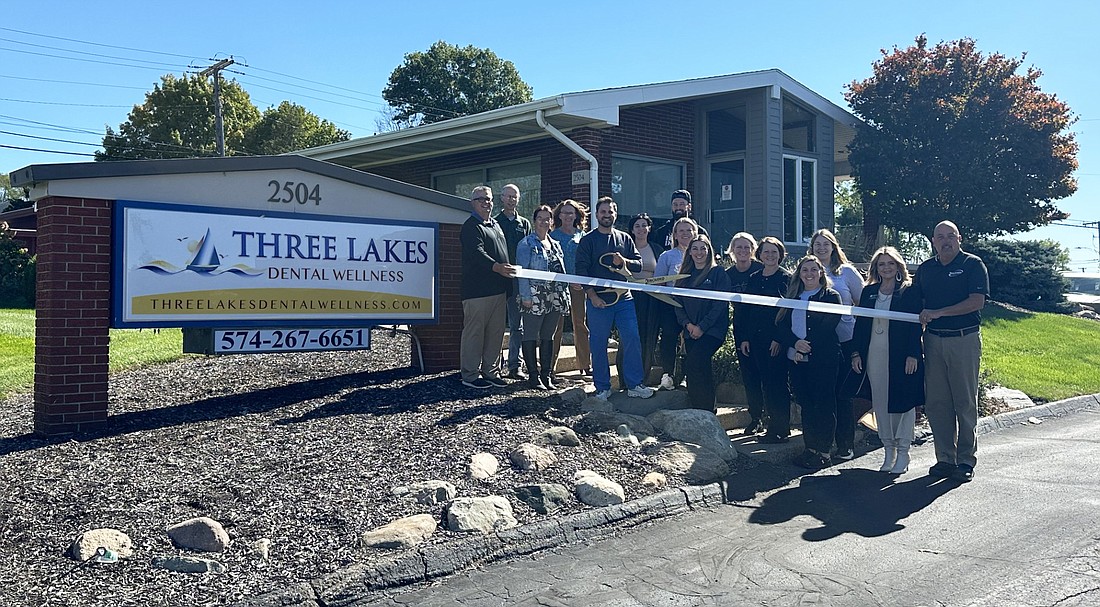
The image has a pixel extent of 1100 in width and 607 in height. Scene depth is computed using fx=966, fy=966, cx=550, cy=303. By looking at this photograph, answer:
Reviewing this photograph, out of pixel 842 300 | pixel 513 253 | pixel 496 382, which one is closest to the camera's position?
pixel 842 300

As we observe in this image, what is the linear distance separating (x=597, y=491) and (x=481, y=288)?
9.66 ft

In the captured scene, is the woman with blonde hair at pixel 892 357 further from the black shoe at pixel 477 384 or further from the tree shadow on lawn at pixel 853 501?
the black shoe at pixel 477 384

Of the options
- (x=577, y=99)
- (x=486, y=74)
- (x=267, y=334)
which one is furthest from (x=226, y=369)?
(x=486, y=74)

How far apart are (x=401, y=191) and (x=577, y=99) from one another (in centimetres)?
521

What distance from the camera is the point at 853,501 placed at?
656 centimetres

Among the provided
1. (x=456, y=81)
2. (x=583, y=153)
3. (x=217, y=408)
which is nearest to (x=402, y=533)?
(x=217, y=408)

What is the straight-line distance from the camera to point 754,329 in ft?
26.1

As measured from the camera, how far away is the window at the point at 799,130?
18.6m

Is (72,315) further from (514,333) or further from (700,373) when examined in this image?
(700,373)

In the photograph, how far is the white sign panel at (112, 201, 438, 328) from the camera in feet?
24.9

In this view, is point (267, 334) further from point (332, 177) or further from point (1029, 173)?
point (1029, 173)

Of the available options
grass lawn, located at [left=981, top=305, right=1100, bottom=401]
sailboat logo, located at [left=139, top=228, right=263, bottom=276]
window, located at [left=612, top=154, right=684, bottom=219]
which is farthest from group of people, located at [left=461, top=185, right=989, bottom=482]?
window, located at [left=612, top=154, right=684, bottom=219]

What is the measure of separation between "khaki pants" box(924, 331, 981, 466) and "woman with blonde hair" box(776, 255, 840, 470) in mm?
724

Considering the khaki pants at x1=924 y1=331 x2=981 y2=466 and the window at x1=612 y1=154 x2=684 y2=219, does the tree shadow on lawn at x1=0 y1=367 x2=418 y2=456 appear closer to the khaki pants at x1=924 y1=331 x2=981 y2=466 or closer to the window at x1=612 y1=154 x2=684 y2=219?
the khaki pants at x1=924 y1=331 x2=981 y2=466
